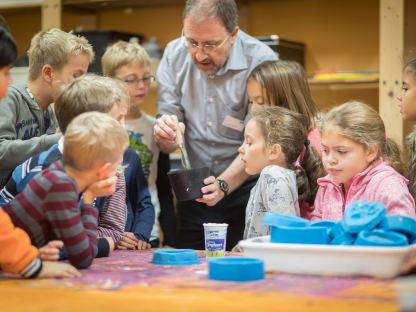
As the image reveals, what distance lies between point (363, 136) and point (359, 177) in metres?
0.13

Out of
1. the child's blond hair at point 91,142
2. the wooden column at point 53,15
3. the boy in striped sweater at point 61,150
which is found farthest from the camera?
the wooden column at point 53,15

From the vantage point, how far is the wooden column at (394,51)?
3350 millimetres

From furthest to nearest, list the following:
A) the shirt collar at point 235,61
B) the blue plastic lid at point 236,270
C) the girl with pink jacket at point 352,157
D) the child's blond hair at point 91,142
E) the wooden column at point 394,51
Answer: the wooden column at point 394,51 < the shirt collar at point 235,61 < the girl with pink jacket at point 352,157 < the child's blond hair at point 91,142 < the blue plastic lid at point 236,270

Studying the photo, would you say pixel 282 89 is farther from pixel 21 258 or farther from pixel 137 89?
Result: pixel 21 258

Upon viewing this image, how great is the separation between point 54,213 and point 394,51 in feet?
7.10

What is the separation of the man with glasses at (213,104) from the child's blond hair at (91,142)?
1001 millimetres

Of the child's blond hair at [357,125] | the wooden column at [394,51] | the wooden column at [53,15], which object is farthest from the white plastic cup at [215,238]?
the wooden column at [53,15]

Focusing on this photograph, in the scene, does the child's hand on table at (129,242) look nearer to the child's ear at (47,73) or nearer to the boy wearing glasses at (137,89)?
the child's ear at (47,73)

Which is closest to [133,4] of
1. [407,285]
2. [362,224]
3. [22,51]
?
[22,51]

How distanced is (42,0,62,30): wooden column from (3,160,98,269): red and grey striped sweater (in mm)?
2559

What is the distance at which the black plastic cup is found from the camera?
2352 millimetres

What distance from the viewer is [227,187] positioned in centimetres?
277

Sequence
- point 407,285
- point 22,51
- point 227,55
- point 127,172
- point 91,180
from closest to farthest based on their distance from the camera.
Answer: point 407,285, point 91,180, point 127,172, point 227,55, point 22,51

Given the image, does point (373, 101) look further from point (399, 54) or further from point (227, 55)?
point (227, 55)
